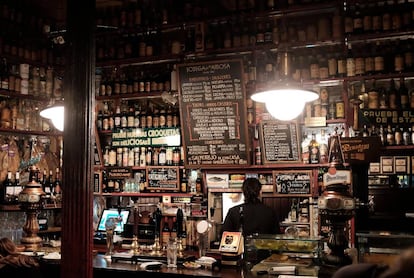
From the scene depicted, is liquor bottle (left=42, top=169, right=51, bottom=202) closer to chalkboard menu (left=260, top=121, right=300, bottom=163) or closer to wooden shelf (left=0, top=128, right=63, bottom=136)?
wooden shelf (left=0, top=128, right=63, bottom=136)

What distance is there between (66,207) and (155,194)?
10.1ft

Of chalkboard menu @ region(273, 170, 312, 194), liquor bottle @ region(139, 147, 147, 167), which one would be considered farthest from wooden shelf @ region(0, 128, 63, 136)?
chalkboard menu @ region(273, 170, 312, 194)

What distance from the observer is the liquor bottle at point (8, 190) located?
611cm

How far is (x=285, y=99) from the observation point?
156 inches

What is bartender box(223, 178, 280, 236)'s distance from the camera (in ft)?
14.9

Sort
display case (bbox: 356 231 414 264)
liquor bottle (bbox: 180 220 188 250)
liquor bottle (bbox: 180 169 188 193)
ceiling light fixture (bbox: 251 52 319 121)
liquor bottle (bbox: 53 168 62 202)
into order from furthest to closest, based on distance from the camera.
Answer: liquor bottle (bbox: 53 168 62 202) → liquor bottle (bbox: 180 169 188 193) → liquor bottle (bbox: 180 220 188 250) → ceiling light fixture (bbox: 251 52 319 121) → display case (bbox: 356 231 414 264)

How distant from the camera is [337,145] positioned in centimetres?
338

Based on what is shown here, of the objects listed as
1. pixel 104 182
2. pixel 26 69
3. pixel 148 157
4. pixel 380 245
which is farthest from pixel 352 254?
pixel 26 69

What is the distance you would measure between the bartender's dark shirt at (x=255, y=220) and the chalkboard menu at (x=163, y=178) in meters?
1.75

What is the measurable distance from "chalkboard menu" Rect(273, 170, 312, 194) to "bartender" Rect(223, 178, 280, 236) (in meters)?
1.06

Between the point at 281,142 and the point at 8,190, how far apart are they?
3.35 m

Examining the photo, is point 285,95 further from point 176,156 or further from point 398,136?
point 176,156

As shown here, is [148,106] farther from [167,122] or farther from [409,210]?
[409,210]

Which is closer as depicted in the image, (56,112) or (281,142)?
(56,112)
